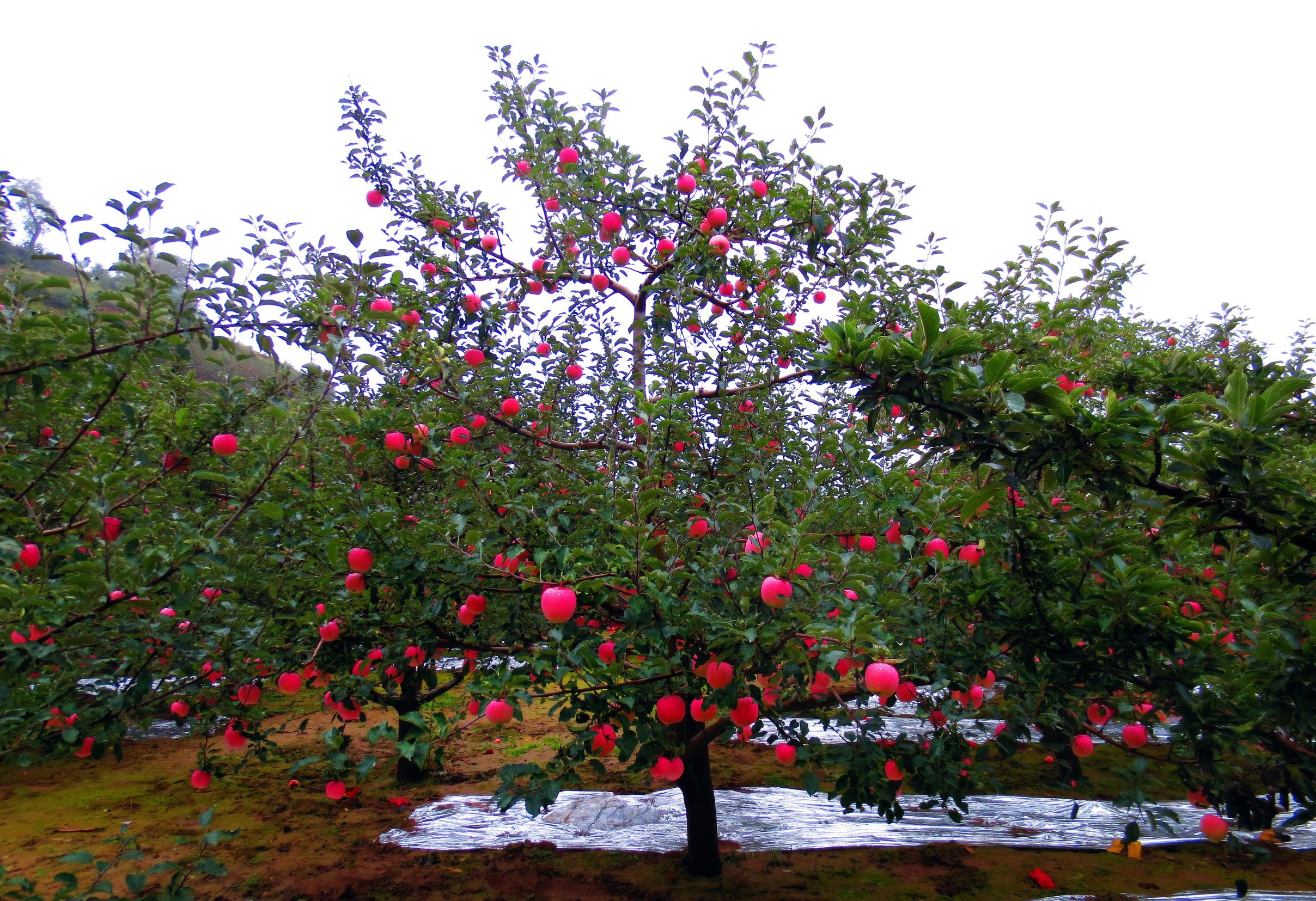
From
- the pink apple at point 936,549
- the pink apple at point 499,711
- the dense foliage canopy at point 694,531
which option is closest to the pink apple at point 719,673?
the dense foliage canopy at point 694,531

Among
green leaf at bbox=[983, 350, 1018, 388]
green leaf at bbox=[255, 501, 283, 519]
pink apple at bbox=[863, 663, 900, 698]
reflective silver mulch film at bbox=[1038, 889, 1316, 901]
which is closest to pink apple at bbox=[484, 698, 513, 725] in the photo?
green leaf at bbox=[255, 501, 283, 519]

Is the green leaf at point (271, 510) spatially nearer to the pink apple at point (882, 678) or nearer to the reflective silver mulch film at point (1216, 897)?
the pink apple at point (882, 678)

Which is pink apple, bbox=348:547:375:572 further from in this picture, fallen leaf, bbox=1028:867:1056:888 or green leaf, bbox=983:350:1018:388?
fallen leaf, bbox=1028:867:1056:888

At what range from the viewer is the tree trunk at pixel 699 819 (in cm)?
342

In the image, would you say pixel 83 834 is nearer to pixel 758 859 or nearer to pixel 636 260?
pixel 758 859

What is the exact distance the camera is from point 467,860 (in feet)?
11.9

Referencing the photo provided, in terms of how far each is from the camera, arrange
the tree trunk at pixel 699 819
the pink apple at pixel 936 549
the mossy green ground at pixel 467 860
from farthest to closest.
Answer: the tree trunk at pixel 699 819, the mossy green ground at pixel 467 860, the pink apple at pixel 936 549

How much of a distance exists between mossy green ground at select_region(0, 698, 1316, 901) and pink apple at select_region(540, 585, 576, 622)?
178 cm

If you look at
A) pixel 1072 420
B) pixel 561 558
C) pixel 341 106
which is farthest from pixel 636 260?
pixel 1072 420

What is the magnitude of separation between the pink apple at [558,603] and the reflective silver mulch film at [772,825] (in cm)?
261

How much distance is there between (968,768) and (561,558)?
72.3 inches

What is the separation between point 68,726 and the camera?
2012mm

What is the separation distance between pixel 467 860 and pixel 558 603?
2.70 m

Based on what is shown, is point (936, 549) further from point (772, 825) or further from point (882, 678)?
point (772, 825)
